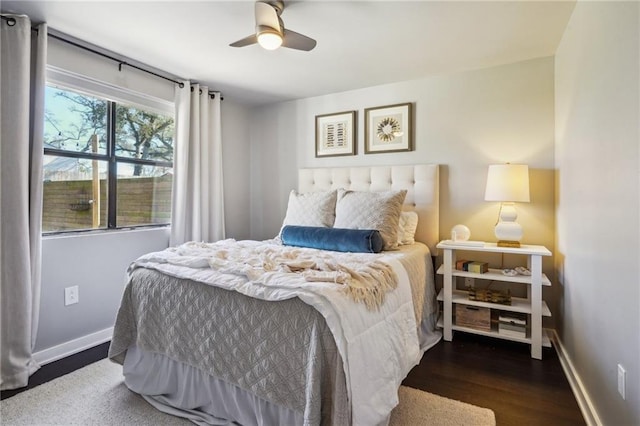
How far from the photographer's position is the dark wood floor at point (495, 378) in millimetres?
1738

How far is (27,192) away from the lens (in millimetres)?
2119

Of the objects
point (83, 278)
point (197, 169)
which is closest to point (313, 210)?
point (197, 169)

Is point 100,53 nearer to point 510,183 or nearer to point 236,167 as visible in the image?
point 236,167

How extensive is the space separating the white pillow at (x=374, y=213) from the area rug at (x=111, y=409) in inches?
42.5

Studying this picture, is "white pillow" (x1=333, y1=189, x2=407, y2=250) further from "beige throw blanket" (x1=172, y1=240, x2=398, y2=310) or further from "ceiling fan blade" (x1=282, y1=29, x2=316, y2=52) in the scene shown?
"ceiling fan blade" (x1=282, y1=29, x2=316, y2=52)

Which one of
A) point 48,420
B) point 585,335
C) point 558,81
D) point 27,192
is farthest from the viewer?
point 558,81

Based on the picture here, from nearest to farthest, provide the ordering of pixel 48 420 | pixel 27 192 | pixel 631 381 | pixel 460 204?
pixel 631 381
pixel 48 420
pixel 27 192
pixel 460 204

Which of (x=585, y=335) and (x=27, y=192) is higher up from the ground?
(x=27, y=192)

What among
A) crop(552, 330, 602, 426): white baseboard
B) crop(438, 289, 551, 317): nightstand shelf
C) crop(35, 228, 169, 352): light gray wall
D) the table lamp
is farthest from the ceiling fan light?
crop(552, 330, 602, 426): white baseboard

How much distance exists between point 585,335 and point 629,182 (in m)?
1.04

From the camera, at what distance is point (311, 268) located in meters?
1.73

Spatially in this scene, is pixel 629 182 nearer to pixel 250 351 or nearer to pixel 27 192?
pixel 250 351

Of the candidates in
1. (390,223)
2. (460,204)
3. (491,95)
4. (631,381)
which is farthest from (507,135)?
(631,381)

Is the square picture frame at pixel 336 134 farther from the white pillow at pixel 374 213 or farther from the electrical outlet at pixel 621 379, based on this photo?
the electrical outlet at pixel 621 379
